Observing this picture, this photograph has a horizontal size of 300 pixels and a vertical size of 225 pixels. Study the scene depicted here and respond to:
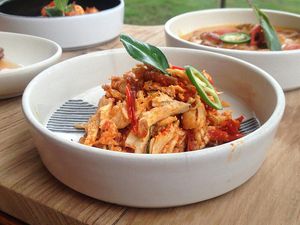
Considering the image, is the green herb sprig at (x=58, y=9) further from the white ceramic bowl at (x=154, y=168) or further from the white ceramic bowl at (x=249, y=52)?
the white ceramic bowl at (x=154, y=168)

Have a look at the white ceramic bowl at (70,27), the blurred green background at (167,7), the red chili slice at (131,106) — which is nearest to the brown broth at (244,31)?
the white ceramic bowl at (70,27)

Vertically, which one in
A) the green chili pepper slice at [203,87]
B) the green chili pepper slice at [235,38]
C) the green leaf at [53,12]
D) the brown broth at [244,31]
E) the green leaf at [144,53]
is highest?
the green leaf at [144,53]

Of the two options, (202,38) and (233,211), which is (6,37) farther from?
(233,211)

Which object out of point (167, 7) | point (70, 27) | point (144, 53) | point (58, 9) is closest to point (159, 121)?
point (144, 53)

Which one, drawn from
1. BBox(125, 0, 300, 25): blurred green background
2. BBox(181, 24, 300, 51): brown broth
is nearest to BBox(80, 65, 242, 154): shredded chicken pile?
BBox(181, 24, 300, 51): brown broth

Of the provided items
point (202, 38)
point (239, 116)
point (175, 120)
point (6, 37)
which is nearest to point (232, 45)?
point (202, 38)

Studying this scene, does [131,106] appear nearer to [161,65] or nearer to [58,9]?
[161,65]
